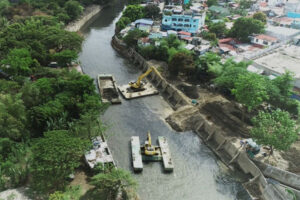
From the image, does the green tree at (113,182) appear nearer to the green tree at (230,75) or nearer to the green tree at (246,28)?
the green tree at (230,75)

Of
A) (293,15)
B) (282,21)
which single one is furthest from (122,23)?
(293,15)

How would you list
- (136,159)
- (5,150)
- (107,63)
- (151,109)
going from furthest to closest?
(107,63), (151,109), (136,159), (5,150)

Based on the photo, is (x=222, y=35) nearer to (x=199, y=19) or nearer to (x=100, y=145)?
(x=199, y=19)

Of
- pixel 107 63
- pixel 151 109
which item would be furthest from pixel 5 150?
pixel 107 63

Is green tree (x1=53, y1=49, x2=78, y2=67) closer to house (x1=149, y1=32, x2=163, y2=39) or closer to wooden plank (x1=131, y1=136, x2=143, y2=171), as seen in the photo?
house (x1=149, y1=32, x2=163, y2=39)

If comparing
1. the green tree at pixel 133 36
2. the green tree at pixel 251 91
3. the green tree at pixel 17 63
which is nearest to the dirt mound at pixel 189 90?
the green tree at pixel 251 91

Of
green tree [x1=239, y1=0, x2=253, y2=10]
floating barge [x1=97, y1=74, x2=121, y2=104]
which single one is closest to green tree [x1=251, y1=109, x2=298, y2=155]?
floating barge [x1=97, y1=74, x2=121, y2=104]
